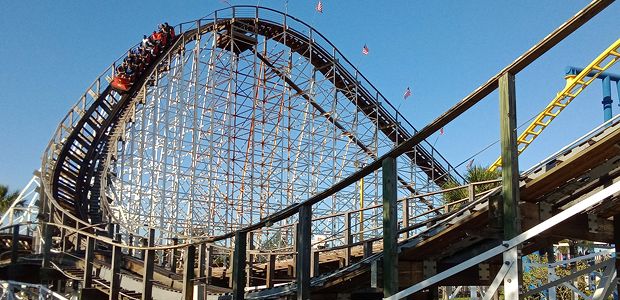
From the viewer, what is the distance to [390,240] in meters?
4.73

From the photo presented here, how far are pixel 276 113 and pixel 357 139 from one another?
115 inches

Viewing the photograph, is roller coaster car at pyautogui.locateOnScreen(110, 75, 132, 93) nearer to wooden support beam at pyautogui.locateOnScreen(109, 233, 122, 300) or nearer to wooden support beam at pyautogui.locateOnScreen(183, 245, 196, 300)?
wooden support beam at pyautogui.locateOnScreen(109, 233, 122, 300)

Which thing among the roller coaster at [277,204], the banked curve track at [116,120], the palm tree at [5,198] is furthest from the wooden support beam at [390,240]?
the palm tree at [5,198]

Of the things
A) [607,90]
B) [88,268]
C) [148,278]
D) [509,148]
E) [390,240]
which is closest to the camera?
[509,148]

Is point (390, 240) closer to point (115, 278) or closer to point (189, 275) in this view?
point (189, 275)

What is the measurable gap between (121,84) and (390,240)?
47.9 feet

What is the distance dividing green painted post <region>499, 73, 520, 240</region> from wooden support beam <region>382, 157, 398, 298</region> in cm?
82

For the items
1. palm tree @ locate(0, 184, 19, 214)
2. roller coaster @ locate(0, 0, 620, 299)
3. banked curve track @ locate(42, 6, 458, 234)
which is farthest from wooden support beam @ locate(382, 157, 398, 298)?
palm tree @ locate(0, 184, 19, 214)

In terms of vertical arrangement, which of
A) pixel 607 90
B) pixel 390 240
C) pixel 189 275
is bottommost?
pixel 189 275

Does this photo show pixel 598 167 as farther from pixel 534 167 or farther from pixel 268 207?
pixel 268 207

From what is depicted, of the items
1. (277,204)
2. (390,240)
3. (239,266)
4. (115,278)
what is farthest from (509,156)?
(277,204)

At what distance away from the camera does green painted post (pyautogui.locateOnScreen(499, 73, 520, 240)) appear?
163 inches

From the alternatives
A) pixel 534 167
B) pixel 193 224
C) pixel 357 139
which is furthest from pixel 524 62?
pixel 357 139

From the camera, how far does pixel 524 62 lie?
4137 mm
